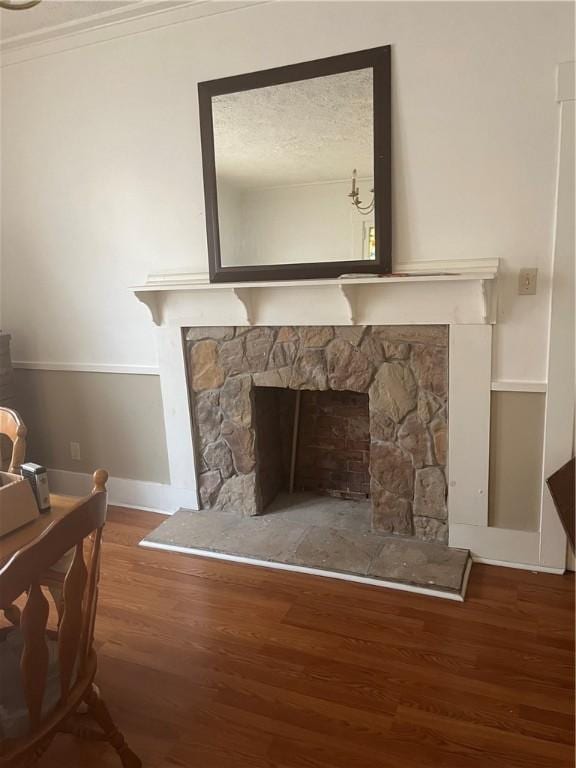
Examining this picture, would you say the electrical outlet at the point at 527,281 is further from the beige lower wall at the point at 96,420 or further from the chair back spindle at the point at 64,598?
the beige lower wall at the point at 96,420

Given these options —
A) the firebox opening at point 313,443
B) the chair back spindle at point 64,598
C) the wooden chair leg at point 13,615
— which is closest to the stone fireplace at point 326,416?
the firebox opening at point 313,443

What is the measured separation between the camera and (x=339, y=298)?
254cm

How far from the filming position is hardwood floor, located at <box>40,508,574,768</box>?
162 cm

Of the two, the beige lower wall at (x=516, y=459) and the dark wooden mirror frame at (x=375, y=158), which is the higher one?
the dark wooden mirror frame at (x=375, y=158)

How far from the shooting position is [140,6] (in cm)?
258

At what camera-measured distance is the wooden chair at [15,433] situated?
76.2 inches

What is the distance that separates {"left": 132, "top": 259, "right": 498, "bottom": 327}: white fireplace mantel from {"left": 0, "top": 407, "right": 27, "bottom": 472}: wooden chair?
0.99 meters

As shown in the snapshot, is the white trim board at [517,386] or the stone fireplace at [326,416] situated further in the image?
the stone fireplace at [326,416]

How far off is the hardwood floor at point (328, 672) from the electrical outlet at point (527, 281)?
4.08 feet

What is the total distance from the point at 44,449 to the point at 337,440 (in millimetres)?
1891

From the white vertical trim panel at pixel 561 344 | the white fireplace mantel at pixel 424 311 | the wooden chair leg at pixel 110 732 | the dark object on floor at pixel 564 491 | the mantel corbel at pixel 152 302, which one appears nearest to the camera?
the wooden chair leg at pixel 110 732

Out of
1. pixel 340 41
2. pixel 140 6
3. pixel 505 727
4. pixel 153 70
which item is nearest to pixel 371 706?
pixel 505 727

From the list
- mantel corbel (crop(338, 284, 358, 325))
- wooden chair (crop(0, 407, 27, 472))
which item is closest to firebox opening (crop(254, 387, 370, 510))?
mantel corbel (crop(338, 284, 358, 325))

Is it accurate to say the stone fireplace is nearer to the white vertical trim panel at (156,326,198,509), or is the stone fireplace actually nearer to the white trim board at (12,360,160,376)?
the white vertical trim panel at (156,326,198,509)
